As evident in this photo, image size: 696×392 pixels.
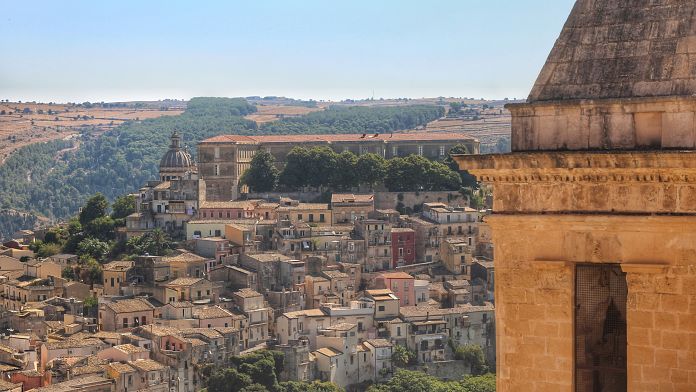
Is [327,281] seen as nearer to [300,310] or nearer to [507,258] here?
[300,310]

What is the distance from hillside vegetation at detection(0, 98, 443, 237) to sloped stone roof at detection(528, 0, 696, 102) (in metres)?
147

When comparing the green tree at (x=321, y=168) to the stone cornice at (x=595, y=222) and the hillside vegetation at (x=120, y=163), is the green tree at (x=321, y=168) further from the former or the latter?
the stone cornice at (x=595, y=222)

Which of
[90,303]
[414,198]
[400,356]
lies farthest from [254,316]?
[414,198]

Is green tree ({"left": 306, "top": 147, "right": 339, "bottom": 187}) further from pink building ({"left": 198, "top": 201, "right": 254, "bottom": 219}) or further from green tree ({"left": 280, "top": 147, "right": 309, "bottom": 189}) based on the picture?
pink building ({"left": 198, "top": 201, "right": 254, "bottom": 219})

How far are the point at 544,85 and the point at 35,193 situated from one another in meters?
176

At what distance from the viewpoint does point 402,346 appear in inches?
2520

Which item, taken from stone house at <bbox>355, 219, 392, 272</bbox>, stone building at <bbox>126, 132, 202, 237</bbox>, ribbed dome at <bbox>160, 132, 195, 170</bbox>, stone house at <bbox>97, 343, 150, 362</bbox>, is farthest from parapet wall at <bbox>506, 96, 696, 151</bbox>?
ribbed dome at <bbox>160, 132, 195, 170</bbox>

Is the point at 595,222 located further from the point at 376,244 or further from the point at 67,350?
the point at 376,244

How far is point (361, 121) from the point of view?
6383 inches

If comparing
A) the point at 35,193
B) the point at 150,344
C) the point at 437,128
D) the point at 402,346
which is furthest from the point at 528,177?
the point at 35,193

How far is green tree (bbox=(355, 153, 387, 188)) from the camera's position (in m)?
83.8

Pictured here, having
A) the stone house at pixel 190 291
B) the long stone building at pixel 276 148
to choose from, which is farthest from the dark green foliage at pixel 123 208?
the stone house at pixel 190 291

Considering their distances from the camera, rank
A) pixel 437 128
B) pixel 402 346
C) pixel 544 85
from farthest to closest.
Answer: pixel 437 128, pixel 402 346, pixel 544 85

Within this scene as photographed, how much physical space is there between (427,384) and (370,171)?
2559cm
